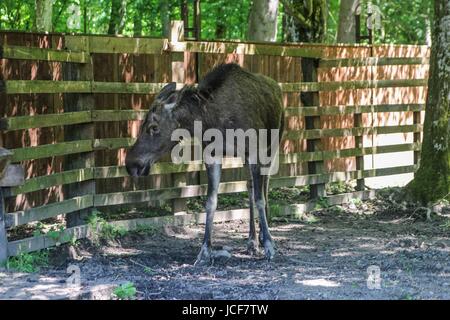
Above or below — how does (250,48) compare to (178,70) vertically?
above

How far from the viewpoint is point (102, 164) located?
10086mm

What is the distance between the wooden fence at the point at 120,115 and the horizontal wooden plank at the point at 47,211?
12 mm

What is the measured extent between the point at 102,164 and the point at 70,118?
1.52m

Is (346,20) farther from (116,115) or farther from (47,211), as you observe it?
(47,211)

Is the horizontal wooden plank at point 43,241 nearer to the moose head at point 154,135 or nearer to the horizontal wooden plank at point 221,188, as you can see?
the horizontal wooden plank at point 221,188

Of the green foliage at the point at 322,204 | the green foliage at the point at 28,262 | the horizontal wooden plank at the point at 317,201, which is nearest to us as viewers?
the green foliage at the point at 28,262

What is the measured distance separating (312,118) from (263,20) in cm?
255

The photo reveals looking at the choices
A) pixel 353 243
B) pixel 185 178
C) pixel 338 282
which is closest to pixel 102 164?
pixel 185 178

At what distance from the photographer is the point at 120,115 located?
938 cm

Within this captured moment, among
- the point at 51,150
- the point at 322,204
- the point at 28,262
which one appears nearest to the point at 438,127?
the point at 322,204

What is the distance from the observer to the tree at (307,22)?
45.3 feet

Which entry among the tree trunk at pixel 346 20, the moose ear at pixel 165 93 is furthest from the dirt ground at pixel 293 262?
the tree trunk at pixel 346 20

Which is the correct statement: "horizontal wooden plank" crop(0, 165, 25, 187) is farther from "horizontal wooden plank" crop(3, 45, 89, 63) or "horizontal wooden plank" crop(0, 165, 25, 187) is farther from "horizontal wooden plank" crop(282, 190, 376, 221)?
"horizontal wooden plank" crop(282, 190, 376, 221)
